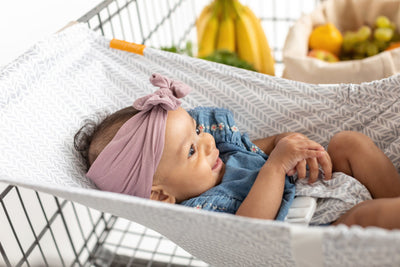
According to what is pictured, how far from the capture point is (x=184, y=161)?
895mm

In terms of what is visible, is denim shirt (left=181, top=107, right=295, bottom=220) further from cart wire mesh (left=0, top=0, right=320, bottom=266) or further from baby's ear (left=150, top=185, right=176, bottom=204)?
cart wire mesh (left=0, top=0, right=320, bottom=266)

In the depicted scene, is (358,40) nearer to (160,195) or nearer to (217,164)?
(217,164)

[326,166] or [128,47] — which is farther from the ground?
[128,47]

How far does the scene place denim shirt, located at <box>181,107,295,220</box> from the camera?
2.88 ft

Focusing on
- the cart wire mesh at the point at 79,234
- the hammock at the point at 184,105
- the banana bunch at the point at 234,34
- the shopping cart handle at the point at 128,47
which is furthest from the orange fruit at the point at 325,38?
the shopping cart handle at the point at 128,47

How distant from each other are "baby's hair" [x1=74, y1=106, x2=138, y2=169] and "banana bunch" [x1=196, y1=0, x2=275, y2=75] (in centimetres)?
95

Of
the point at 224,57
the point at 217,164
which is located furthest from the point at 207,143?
the point at 224,57

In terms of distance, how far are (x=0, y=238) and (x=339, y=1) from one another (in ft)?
4.85

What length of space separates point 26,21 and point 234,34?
95 centimetres

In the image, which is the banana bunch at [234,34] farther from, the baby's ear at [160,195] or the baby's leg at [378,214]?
the baby's leg at [378,214]

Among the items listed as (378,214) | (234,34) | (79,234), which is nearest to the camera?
(378,214)

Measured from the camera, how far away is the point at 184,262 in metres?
1.38

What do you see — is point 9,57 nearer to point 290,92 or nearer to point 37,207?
point 37,207

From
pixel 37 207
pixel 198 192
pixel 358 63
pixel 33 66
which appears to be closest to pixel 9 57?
pixel 33 66
